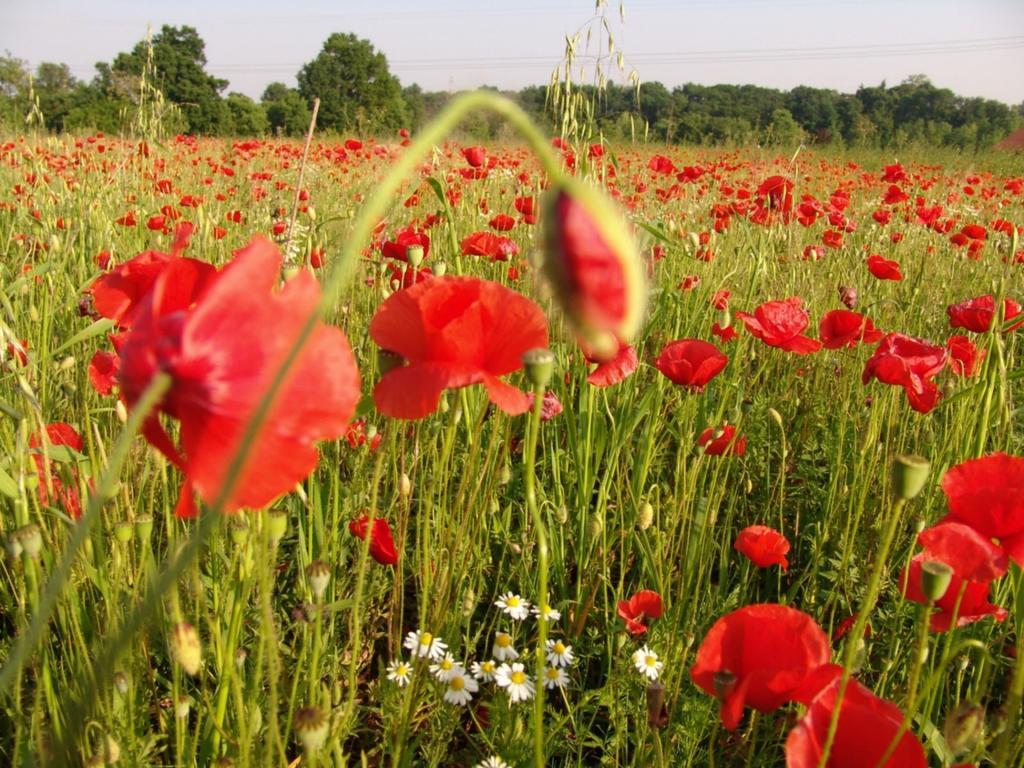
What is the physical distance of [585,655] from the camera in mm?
1712

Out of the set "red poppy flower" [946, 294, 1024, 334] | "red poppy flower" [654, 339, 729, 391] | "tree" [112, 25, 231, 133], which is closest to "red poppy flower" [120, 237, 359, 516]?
"red poppy flower" [654, 339, 729, 391]

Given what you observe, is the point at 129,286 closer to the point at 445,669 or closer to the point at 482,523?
the point at 445,669

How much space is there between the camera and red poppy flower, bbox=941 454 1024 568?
0.98 metres

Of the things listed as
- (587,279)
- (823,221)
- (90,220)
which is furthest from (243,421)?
(823,221)

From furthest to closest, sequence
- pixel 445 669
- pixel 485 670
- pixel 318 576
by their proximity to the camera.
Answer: pixel 485 670 → pixel 445 669 → pixel 318 576

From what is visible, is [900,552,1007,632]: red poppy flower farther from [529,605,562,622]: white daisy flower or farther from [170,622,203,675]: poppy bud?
[170,622,203,675]: poppy bud

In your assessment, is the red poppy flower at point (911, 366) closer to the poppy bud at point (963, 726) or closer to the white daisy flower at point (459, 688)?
the poppy bud at point (963, 726)

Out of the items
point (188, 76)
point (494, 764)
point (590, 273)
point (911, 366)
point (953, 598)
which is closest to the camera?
point (590, 273)

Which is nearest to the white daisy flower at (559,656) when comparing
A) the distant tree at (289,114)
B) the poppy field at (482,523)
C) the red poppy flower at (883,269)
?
the poppy field at (482,523)

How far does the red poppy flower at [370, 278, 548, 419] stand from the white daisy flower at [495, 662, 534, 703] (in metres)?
0.68

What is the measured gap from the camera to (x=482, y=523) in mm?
1737

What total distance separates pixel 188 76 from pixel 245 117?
16146 millimetres

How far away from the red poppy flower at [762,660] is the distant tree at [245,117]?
13.6 m

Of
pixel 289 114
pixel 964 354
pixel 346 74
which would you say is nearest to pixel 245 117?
pixel 289 114
